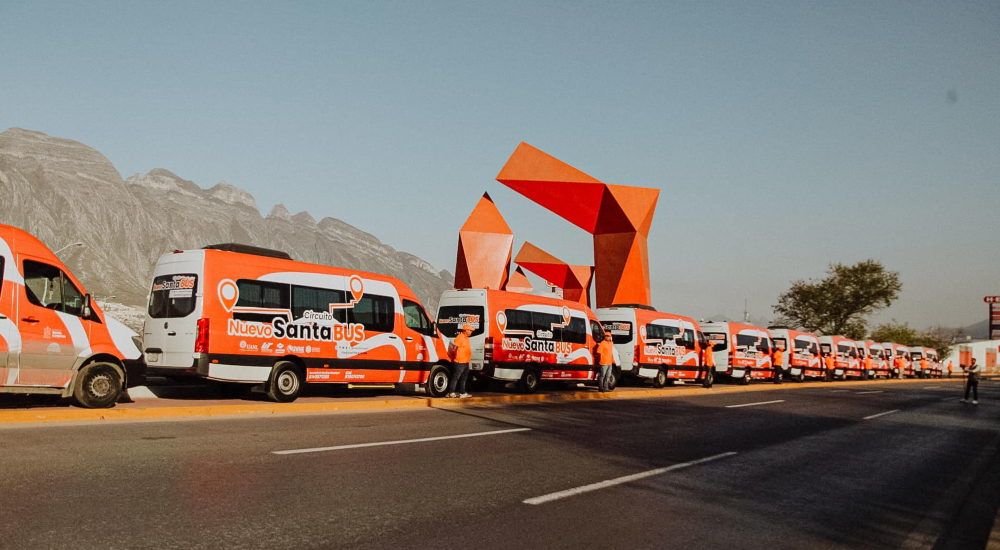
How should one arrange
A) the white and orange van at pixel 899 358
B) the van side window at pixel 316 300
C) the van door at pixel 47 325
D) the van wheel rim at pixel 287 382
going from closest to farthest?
the van door at pixel 47 325
the van wheel rim at pixel 287 382
the van side window at pixel 316 300
the white and orange van at pixel 899 358

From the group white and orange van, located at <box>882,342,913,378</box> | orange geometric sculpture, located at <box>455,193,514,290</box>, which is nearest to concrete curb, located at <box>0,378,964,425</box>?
orange geometric sculpture, located at <box>455,193,514,290</box>

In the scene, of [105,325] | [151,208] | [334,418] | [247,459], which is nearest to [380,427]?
[334,418]

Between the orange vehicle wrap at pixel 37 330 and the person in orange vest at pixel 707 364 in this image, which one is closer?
the orange vehicle wrap at pixel 37 330

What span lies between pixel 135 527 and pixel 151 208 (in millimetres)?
188144

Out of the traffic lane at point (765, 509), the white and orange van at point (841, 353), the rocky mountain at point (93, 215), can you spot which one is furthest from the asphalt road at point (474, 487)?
the rocky mountain at point (93, 215)

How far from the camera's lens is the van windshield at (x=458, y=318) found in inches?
718

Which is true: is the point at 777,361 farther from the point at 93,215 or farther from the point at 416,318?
the point at 93,215

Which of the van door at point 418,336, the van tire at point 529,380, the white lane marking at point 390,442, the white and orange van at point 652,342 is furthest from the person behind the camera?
the white and orange van at point 652,342

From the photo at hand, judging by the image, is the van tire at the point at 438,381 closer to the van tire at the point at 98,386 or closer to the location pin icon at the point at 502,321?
the location pin icon at the point at 502,321

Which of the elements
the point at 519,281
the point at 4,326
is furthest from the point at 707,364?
the point at 519,281

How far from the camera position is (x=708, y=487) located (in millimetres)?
7105

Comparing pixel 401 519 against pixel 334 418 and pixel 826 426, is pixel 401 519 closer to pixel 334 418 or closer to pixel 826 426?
pixel 334 418

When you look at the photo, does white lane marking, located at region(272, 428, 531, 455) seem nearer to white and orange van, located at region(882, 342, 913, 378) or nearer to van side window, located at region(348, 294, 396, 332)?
van side window, located at region(348, 294, 396, 332)

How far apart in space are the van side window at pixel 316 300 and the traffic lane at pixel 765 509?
26.9ft
